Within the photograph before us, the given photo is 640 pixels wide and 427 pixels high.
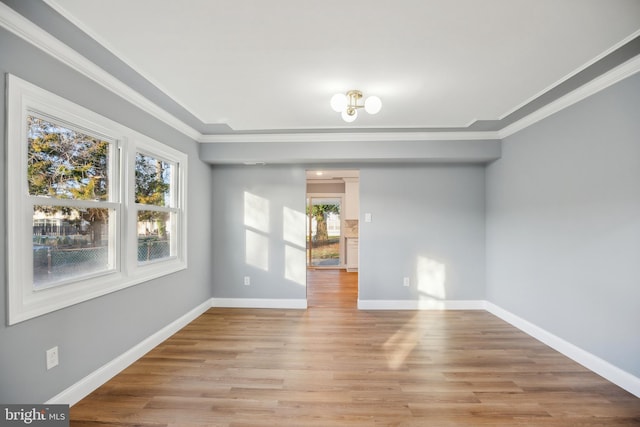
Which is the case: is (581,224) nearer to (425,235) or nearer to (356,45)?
(425,235)

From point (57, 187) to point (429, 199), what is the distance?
4212 millimetres

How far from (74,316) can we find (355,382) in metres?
2.16

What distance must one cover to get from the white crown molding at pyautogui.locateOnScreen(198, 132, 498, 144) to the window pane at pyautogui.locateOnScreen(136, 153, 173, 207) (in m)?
0.90

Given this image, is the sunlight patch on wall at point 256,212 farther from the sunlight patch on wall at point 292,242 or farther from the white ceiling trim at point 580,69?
the white ceiling trim at point 580,69

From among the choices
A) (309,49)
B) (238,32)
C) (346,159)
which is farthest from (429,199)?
(238,32)

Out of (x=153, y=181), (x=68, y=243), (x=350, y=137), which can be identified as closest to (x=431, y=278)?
(x=350, y=137)

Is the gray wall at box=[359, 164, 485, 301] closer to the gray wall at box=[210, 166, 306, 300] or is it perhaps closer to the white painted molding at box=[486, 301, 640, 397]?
the white painted molding at box=[486, 301, 640, 397]

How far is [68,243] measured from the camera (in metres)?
2.22

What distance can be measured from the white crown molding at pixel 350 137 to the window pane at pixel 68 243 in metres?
1.98

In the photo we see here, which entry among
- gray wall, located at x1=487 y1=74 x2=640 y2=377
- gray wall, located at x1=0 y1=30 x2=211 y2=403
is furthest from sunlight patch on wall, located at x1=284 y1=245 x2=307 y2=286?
gray wall, located at x1=487 y1=74 x2=640 y2=377

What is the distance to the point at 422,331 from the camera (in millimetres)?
3596

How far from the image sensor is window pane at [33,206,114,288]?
1.99 meters

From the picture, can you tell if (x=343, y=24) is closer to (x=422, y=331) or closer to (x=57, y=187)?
(x=57, y=187)

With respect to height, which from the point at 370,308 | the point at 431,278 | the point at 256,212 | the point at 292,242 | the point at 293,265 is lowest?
the point at 370,308
